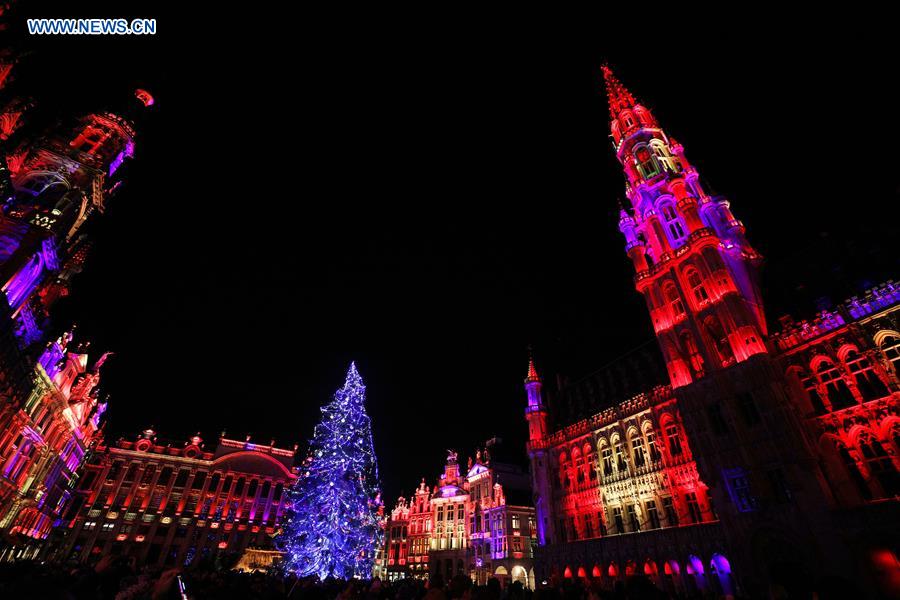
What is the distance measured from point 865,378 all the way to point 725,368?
19.8 ft

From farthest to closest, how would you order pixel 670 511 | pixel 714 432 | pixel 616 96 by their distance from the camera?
pixel 616 96, pixel 670 511, pixel 714 432

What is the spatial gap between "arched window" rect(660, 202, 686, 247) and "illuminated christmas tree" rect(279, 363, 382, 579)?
27.4 m

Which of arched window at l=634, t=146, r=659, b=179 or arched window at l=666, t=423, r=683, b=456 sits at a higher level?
arched window at l=634, t=146, r=659, b=179

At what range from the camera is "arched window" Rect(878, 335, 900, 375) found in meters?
19.0

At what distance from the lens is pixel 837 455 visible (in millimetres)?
19906

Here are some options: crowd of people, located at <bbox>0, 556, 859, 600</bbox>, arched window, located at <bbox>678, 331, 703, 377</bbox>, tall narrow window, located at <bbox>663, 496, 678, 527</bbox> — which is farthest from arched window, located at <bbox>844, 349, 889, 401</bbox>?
crowd of people, located at <bbox>0, 556, 859, 600</bbox>

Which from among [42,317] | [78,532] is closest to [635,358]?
[42,317]

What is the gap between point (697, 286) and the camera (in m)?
28.5

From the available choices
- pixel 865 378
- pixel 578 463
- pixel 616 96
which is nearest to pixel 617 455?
pixel 578 463

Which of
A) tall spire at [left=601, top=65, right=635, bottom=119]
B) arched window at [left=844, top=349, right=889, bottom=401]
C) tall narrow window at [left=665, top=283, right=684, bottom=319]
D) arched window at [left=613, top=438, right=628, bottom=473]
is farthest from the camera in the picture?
tall spire at [left=601, top=65, right=635, bottom=119]

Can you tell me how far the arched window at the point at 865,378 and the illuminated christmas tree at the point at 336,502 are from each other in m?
26.6

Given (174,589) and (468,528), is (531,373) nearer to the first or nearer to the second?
(468,528)

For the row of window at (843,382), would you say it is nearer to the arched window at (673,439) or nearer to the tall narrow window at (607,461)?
the arched window at (673,439)

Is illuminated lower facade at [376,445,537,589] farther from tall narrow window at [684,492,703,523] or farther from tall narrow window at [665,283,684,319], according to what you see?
tall narrow window at [665,283,684,319]
